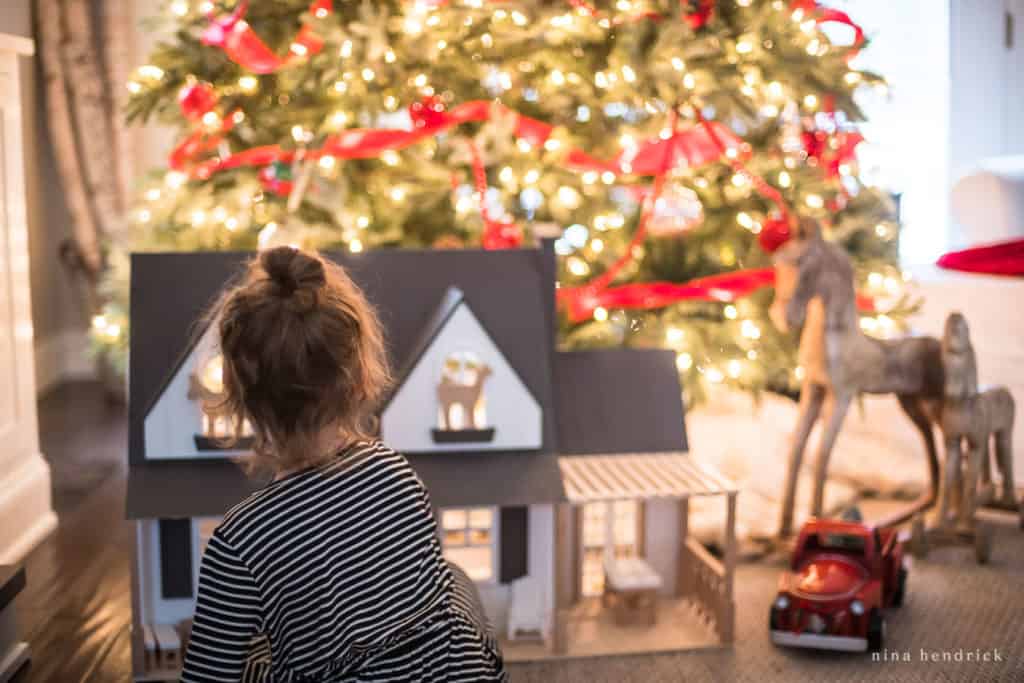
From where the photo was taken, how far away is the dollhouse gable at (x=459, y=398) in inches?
93.3

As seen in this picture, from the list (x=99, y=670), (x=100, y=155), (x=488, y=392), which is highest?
(x=100, y=155)

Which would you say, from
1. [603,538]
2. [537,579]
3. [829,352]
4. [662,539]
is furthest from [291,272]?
[829,352]

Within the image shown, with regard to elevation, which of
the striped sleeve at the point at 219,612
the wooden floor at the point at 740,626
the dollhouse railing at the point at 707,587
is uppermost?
the striped sleeve at the point at 219,612

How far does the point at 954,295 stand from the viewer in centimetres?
388

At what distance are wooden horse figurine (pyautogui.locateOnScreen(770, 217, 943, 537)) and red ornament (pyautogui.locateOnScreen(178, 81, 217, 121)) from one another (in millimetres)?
1566

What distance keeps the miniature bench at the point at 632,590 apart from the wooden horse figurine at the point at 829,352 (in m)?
0.60

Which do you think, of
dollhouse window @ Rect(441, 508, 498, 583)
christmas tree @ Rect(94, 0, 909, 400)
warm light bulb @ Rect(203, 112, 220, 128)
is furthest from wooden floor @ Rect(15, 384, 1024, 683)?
warm light bulb @ Rect(203, 112, 220, 128)

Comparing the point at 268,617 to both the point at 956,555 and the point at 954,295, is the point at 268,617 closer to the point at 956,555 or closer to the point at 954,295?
the point at 956,555

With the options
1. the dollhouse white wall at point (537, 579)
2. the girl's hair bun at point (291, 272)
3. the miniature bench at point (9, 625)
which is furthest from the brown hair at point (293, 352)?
the miniature bench at point (9, 625)

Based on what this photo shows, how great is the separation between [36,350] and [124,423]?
33.2 inches

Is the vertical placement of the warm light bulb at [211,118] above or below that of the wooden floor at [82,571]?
above

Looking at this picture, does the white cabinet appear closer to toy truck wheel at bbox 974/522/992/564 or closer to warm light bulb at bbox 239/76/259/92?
warm light bulb at bbox 239/76/259/92

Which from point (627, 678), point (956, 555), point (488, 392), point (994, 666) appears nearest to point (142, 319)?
point (488, 392)

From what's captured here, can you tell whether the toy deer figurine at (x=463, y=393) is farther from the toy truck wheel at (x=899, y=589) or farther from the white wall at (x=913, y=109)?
the white wall at (x=913, y=109)
